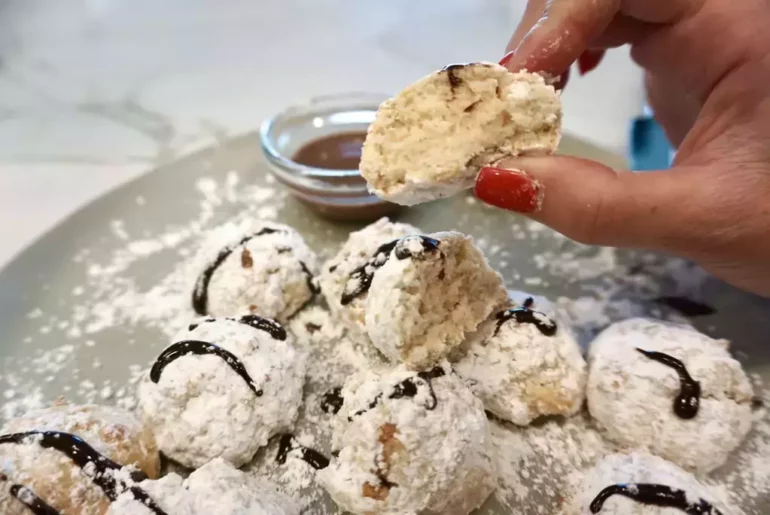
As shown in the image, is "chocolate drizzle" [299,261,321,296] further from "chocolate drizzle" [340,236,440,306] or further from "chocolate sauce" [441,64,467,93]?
"chocolate sauce" [441,64,467,93]

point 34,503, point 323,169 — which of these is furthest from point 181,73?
point 34,503

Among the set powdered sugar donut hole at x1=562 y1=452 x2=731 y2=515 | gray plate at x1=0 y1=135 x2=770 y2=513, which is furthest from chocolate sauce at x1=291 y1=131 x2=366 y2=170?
powdered sugar donut hole at x1=562 y1=452 x2=731 y2=515

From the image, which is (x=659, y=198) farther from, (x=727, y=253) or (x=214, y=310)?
(x=214, y=310)

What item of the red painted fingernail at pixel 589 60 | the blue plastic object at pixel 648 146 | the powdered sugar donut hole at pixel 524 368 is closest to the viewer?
the powdered sugar donut hole at pixel 524 368

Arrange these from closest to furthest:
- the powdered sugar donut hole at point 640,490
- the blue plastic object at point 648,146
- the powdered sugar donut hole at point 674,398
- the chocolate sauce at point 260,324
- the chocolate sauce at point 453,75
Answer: the chocolate sauce at point 453,75 → the powdered sugar donut hole at point 640,490 → the powdered sugar donut hole at point 674,398 → the chocolate sauce at point 260,324 → the blue plastic object at point 648,146

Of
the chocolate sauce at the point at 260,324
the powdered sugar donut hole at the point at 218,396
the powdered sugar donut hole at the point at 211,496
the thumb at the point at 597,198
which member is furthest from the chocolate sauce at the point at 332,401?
the thumb at the point at 597,198

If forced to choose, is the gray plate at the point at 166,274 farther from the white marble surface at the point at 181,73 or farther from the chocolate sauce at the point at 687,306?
the white marble surface at the point at 181,73

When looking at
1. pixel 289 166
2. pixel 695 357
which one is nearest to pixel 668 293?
pixel 695 357
